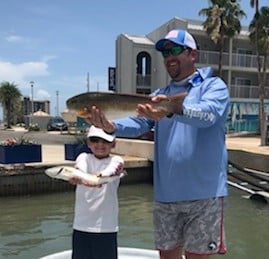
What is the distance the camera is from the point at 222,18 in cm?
2719

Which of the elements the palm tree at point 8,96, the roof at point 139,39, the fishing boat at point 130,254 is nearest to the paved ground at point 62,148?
→ the fishing boat at point 130,254

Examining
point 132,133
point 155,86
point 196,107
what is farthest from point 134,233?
point 155,86

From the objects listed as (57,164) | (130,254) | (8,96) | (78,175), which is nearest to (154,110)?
(78,175)

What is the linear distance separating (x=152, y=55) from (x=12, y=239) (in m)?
25.1

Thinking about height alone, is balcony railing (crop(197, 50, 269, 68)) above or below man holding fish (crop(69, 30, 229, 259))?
above

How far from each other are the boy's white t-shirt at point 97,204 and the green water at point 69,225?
308cm

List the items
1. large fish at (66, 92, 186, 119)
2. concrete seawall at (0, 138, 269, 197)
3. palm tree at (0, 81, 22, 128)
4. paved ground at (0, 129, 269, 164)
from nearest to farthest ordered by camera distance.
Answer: large fish at (66, 92, 186, 119), concrete seawall at (0, 138, 269, 197), paved ground at (0, 129, 269, 164), palm tree at (0, 81, 22, 128)

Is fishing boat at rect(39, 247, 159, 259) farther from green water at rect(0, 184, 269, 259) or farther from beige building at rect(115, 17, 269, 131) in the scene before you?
beige building at rect(115, 17, 269, 131)

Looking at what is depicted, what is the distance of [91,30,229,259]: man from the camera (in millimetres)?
2471

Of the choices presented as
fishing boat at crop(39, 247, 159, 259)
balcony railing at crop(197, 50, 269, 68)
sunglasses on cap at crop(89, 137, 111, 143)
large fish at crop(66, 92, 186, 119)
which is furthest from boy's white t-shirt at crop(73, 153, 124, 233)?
balcony railing at crop(197, 50, 269, 68)

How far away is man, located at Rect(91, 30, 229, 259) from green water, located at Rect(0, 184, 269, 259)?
3454mm

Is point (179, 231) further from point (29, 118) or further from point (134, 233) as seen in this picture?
point (29, 118)

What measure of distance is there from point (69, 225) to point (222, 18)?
73.7ft

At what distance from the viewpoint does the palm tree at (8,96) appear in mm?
50719
